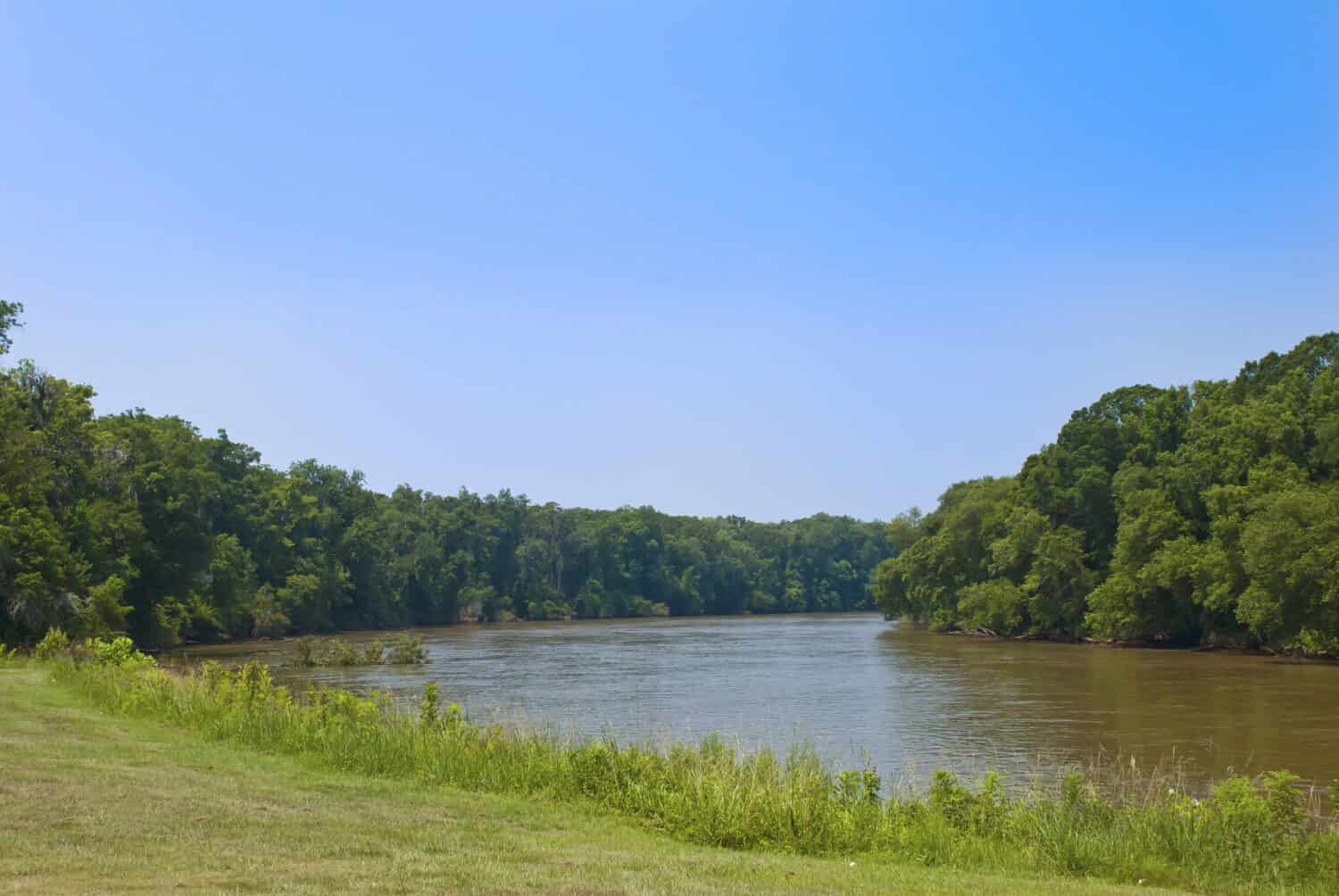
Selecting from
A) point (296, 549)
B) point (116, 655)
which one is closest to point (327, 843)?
point (116, 655)

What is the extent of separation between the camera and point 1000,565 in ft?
265

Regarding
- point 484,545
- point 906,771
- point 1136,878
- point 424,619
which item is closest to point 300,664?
point 906,771

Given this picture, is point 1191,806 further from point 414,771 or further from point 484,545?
point 484,545

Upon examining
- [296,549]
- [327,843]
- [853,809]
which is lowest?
[853,809]

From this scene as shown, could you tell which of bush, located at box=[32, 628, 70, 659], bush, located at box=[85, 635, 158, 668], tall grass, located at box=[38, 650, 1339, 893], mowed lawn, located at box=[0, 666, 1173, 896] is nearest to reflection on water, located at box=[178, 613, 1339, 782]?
tall grass, located at box=[38, 650, 1339, 893]

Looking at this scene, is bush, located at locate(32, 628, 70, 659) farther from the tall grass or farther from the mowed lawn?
the mowed lawn

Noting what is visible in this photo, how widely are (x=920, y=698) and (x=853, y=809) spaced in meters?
28.3

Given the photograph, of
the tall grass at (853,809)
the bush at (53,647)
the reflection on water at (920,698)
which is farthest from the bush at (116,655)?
the tall grass at (853,809)

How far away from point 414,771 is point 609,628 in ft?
318

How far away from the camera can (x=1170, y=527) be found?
65.9 meters

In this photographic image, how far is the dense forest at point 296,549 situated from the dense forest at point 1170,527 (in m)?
54.5

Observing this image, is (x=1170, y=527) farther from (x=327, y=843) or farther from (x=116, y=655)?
(x=327, y=843)

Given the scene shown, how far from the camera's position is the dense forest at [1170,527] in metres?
53.0

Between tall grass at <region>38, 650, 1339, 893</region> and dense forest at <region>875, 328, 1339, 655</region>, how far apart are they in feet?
131
